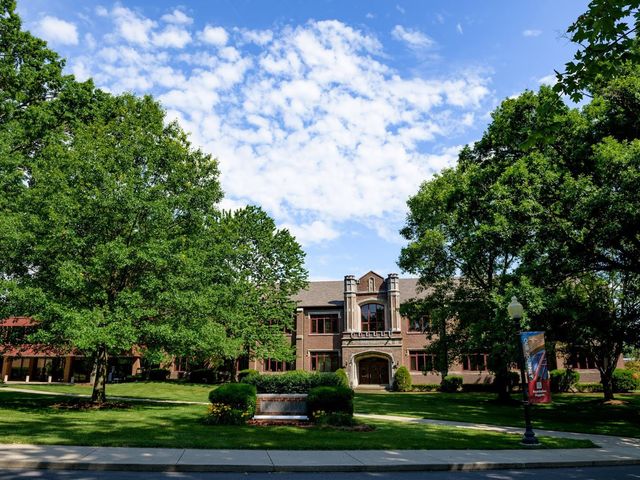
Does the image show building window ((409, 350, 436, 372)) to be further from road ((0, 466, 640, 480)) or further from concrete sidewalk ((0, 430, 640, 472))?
road ((0, 466, 640, 480))

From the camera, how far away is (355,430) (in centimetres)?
1503

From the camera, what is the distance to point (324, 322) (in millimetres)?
46500

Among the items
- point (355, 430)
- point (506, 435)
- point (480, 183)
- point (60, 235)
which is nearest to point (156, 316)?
point (60, 235)

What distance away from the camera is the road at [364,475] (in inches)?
338

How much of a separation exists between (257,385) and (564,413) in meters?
15.3

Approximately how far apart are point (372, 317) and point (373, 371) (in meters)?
5.06

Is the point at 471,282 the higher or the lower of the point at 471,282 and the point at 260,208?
the lower

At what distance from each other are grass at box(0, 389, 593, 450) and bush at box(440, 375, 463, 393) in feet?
83.6

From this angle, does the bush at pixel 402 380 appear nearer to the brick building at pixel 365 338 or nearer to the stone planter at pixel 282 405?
the brick building at pixel 365 338

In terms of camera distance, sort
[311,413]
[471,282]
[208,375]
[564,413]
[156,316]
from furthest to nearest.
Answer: [208,375]
[471,282]
[564,413]
[156,316]
[311,413]

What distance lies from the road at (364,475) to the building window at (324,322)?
36.2m

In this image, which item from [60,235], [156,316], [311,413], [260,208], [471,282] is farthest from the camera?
[260,208]

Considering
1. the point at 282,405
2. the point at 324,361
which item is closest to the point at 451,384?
the point at 324,361

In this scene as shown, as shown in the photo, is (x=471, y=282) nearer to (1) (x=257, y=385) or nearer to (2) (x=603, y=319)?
(2) (x=603, y=319)
